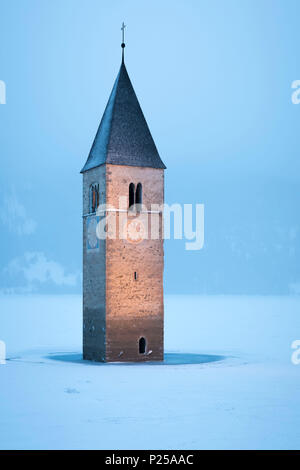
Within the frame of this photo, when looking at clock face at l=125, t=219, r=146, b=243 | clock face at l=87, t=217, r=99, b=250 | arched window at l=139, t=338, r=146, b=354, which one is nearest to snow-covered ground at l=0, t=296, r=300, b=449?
arched window at l=139, t=338, r=146, b=354

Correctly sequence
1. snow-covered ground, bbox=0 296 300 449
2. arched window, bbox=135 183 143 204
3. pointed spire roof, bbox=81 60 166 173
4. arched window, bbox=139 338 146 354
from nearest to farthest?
snow-covered ground, bbox=0 296 300 449, pointed spire roof, bbox=81 60 166 173, arched window, bbox=139 338 146 354, arched window, bbox=135 183 143 204

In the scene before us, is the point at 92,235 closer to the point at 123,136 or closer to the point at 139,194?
the point at 139,194

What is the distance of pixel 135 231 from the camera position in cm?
3850

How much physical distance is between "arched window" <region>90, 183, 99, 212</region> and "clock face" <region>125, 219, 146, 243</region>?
1.93 meters

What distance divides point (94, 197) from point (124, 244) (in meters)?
2.96

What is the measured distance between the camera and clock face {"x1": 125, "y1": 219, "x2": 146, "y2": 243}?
1508 inches

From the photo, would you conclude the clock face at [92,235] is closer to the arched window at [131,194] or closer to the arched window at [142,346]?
the arched window at [131,194]

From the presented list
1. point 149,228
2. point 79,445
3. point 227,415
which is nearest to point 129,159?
point 149,228

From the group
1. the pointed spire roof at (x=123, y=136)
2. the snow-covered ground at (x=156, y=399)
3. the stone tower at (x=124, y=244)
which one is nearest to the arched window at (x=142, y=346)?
the stone tower at (x=124, y=244)

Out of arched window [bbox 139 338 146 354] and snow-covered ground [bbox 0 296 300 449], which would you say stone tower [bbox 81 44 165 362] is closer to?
arched window [bbox 139 338 146 354]
